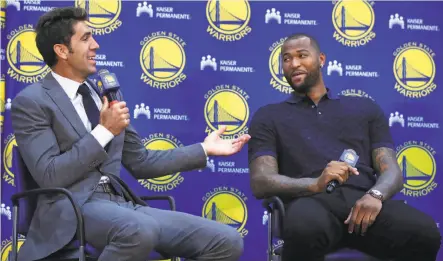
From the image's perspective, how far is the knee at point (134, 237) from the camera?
2.64m

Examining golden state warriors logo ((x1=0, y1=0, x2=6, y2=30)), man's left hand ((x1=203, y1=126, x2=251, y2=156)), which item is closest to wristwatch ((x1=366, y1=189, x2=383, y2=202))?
man's left hand ((x1=203, y1=126, x2=251, y2=156))

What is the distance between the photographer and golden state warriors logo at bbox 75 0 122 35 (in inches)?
181

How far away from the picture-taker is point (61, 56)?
311 cm

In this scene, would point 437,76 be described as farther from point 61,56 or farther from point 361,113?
point 61,56

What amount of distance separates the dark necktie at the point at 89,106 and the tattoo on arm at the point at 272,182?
0.88m

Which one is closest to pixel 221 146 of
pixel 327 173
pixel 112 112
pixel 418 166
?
pixel 327 173

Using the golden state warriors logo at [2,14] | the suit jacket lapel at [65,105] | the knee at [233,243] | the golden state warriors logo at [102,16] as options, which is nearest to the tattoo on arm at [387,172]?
the knee at [233,243]

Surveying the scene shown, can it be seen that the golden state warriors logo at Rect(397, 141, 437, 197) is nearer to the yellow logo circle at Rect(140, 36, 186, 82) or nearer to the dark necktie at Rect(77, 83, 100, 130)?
the yellow logo circle at Rect(140, 36, 186, 82)

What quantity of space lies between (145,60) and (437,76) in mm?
2183

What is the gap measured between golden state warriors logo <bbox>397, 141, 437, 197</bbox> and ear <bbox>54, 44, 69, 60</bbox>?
274 cm

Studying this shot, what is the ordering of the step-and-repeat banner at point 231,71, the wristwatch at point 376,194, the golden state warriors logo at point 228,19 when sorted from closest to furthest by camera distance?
the wristwatch at point 376,194 → the step-and-repeat banner at point 231,71 → the golden state warriors logo at point 228,19

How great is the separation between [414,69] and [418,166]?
2.37ft

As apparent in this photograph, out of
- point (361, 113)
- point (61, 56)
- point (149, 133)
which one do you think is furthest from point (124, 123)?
point (149, 133)

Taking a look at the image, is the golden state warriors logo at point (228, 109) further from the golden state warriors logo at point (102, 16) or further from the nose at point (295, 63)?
the nose at point (295, 63)
